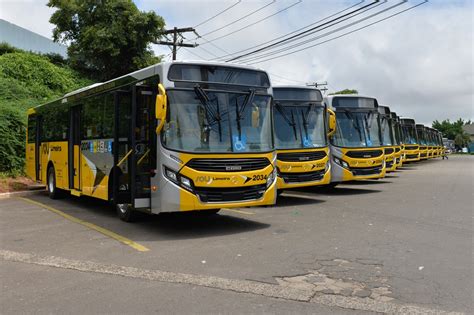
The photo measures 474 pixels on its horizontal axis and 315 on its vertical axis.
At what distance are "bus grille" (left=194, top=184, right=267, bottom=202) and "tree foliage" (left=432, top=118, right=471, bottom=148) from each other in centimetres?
11955

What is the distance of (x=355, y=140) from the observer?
15.5 m

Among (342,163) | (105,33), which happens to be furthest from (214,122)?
(105,33)

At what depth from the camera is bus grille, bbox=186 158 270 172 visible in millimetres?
8242

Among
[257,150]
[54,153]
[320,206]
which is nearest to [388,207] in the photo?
[320,206]

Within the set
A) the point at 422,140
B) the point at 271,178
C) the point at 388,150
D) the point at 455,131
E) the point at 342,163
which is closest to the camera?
the point at 271,178

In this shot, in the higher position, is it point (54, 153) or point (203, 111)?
point (203, 111)

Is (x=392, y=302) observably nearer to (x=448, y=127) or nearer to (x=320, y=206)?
(x=320, y=206)

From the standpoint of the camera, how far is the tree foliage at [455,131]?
11550cm

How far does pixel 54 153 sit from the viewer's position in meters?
14.1

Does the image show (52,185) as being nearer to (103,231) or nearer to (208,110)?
(103,231)

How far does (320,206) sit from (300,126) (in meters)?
2.53

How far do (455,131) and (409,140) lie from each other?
107130 millimetres

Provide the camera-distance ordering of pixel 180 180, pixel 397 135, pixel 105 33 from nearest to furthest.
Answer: pixel 180 180
pixel 397 135
pixel 105 33

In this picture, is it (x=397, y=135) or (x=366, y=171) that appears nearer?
(x=366, y=171)
